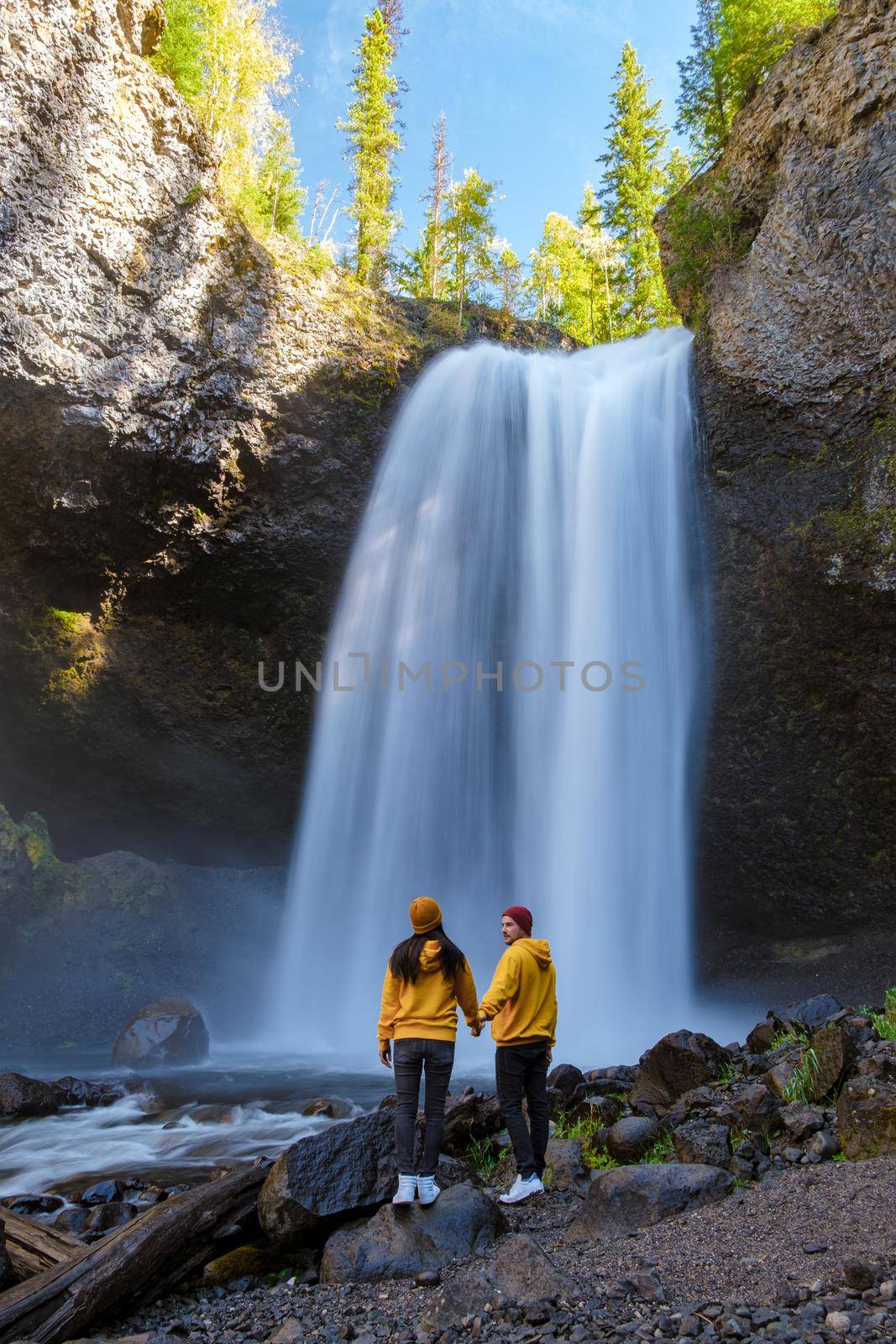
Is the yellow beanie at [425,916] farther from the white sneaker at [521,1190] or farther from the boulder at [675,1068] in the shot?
the boulder at [675,1068]

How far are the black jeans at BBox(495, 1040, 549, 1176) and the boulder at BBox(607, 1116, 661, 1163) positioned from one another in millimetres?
492

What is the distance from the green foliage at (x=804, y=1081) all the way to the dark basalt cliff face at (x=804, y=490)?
6.56 meters

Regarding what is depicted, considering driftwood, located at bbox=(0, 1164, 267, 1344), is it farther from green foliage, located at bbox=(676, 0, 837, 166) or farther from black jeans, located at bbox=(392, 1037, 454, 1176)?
green foliage, located at bbox=(676, 0, 837, 166)

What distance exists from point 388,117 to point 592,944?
2313 cm

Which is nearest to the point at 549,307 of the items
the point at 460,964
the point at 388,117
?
the point at 388,117

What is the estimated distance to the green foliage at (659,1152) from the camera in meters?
4.92

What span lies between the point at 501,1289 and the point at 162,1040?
33.5 feet

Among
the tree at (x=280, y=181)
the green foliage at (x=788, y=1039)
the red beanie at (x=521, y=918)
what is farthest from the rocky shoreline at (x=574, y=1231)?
the tree at (x=280, y=181)

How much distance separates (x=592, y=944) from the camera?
11242 millimetres

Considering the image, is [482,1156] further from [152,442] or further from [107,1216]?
[152,442]

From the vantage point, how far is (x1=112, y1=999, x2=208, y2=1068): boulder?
11836 mm

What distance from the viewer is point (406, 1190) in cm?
414

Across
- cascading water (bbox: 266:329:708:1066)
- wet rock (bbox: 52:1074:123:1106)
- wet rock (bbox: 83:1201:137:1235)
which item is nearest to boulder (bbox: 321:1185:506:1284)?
wet rock (bbox: 83:1201:137:1235)

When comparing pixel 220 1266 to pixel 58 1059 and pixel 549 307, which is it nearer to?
pixel 58 1059
